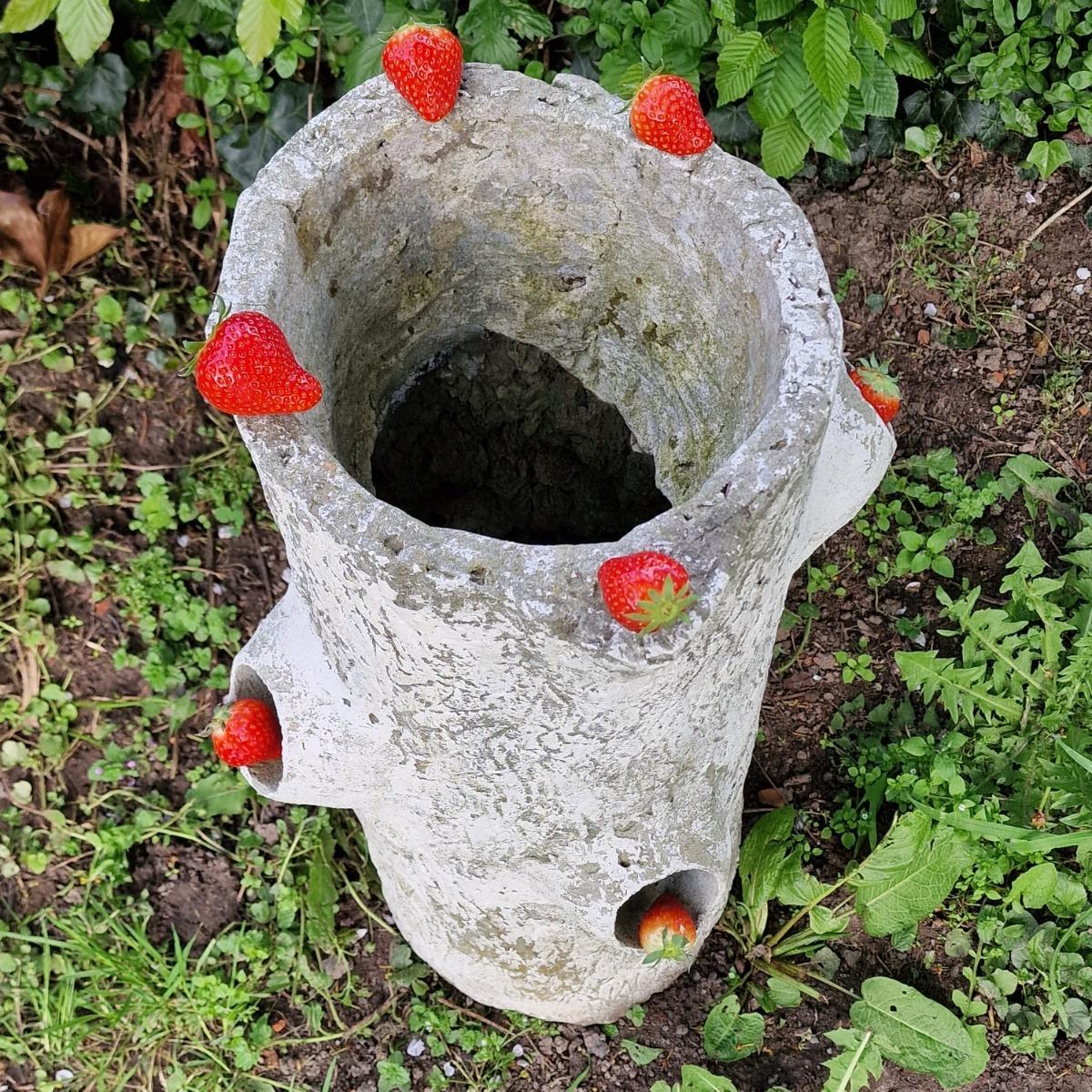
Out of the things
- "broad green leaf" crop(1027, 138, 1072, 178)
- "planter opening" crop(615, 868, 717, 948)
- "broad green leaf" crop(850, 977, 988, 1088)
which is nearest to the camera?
"planter opening" crop(615, 868, 717, 948)

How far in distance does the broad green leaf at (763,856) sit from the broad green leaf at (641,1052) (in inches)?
15.0

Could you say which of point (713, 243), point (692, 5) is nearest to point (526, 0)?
point (692, 5)

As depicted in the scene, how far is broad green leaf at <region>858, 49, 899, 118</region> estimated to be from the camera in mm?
2741

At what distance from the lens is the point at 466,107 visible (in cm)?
178

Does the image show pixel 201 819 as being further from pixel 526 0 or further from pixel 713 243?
pixel 526 0

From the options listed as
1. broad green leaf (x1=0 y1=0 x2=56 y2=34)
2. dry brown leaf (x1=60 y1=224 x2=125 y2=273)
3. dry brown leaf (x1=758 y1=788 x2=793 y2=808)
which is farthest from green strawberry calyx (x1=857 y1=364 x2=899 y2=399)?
dry brown leaf (x1=60 y1=224 x2=125 y2=273)

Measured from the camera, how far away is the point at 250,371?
1.46 m

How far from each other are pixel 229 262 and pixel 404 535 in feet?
1.66

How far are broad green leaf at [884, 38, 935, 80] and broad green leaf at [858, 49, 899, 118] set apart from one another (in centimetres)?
3

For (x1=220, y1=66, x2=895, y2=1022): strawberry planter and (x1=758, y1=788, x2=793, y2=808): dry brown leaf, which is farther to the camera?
(x1=758, y1=788, x2=793, y2=808): dry brown leaf

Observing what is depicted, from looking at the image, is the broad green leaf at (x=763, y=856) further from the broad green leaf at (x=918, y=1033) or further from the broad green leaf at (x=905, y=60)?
the broad green leaf at (x=905, y=60)

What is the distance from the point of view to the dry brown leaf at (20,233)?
3121 millimetres

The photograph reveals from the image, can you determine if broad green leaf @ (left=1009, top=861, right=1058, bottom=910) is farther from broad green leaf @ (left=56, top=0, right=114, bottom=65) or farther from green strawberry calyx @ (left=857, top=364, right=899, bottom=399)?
Result: broad green leaf @ (left=56, top=0, right=114, bottom=65)

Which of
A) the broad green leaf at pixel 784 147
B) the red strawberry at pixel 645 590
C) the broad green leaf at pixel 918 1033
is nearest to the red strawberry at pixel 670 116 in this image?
the red strawberry at pixel 645 590
